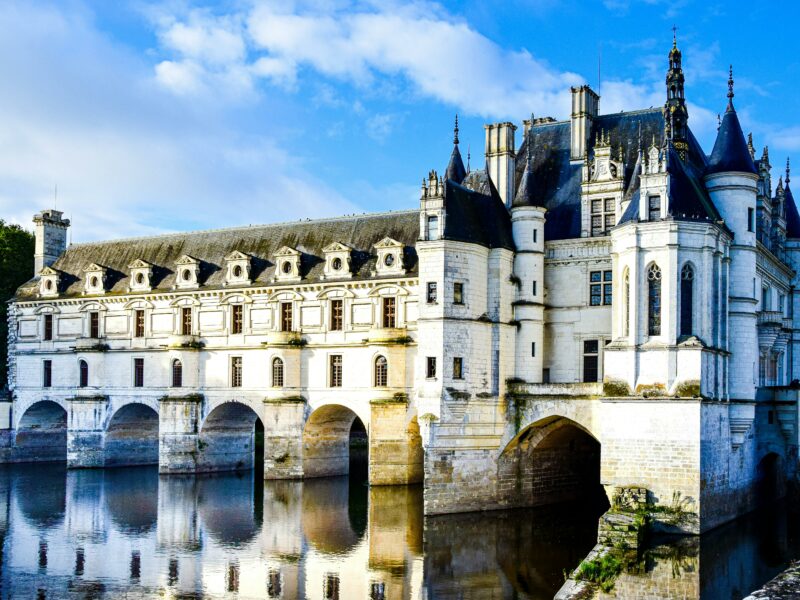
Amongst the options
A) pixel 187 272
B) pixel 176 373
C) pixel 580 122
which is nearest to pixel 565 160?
pixel 580 122

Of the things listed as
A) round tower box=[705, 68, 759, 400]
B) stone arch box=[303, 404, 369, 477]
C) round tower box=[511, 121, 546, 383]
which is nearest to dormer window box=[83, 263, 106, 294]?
stone arch box=[303, 404, 369, 477]

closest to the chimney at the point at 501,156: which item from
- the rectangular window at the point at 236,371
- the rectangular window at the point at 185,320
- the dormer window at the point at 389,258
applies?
the dormer window at the point at 389,258

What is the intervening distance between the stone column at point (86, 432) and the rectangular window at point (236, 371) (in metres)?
7.64

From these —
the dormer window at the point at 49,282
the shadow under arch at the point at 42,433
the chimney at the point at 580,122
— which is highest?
the chimney at the point at 580,122

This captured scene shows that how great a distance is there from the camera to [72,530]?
3028 cm

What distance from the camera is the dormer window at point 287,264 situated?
140 ft

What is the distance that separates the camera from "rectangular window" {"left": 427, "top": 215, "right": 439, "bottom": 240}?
3212cm

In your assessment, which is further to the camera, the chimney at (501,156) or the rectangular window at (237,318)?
the rectangular window at (237,318)

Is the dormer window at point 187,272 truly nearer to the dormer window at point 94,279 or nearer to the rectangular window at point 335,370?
the dormer window at point 94,279

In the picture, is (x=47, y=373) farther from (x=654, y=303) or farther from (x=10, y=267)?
(x=654, y=303)

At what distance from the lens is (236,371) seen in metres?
43.7

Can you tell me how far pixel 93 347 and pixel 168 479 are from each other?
8.89 meters

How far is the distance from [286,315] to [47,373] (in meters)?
15.3

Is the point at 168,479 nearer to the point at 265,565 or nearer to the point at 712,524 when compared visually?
the point at 265,565
